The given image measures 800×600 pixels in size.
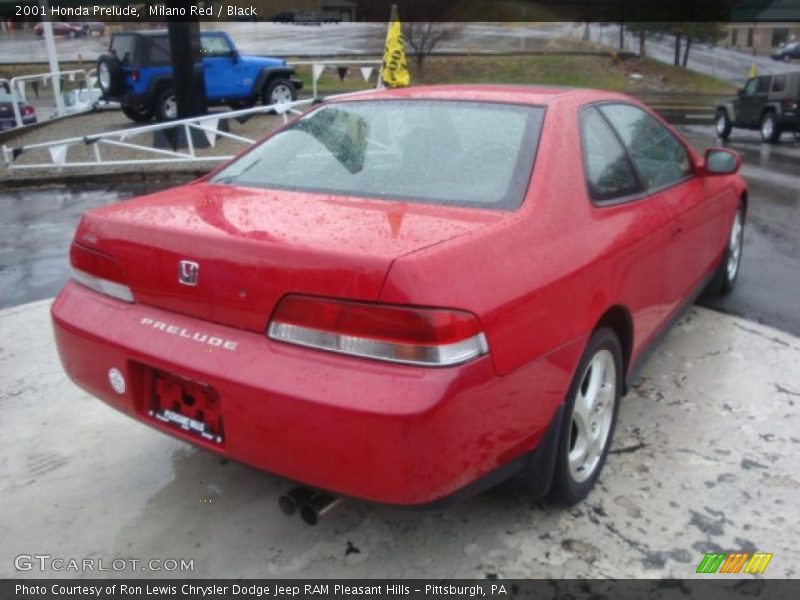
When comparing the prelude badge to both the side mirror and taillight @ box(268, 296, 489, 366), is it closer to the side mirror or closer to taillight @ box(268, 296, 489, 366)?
taillight @ box(268, 296, 489, 366)

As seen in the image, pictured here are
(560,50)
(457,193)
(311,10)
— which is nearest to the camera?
(457,193)

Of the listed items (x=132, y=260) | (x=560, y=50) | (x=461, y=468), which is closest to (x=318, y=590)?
(x=461, y=468)

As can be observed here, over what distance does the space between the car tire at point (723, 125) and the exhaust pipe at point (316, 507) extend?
56.6 ft

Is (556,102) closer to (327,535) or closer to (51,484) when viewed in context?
(327,535)

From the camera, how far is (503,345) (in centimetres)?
217

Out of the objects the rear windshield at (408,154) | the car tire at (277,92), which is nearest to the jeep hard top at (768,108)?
the car tire at (277,92)

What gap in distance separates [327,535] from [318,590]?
0.29 metres

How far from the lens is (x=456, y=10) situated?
1713 inches

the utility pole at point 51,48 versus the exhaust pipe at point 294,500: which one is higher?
the utility pole at point 51,48

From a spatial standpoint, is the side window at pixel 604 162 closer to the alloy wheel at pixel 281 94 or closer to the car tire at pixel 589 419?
the car tire at pixel 589 419

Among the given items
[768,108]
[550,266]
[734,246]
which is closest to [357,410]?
[550,266]

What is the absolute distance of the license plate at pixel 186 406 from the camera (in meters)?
2.32

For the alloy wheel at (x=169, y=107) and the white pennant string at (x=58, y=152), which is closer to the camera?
the white pennant string at (x=58, y=152)

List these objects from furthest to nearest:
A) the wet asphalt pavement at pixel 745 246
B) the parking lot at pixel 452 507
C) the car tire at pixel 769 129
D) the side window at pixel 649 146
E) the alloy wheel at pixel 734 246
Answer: the car tire at pixel 769 129 → the wet asphalt pavement at pixel 745 246 → the alloy wheel at pixel 734 246 → the side window at pixel 649 146 → the parking lot at pixel 452 507
